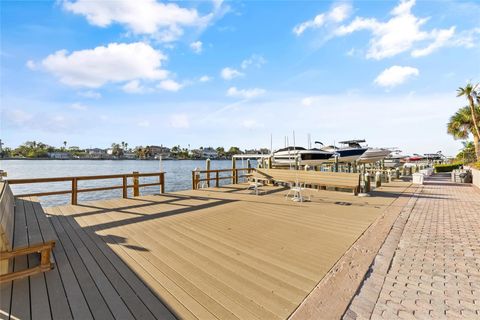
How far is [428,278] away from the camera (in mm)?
2984

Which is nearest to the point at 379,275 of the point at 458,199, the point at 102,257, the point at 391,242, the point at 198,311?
the point at 391,242

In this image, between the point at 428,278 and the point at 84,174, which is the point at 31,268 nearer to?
the point at 428,278

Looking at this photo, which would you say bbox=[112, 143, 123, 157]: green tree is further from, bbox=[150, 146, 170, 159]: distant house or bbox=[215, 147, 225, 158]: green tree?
bbox=[215, 147, 225, 158]: green tree

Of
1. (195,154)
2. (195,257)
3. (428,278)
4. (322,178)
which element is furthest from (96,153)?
(428,278)

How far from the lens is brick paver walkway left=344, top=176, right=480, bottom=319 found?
2328 mm

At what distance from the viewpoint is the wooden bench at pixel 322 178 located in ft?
29.1

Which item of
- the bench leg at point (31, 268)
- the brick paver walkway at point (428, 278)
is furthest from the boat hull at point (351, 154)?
the bench leg at point (31, 268)

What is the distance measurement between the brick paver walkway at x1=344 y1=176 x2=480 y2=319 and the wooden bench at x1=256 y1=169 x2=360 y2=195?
3.43 metres

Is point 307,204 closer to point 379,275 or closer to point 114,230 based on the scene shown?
point 379,275

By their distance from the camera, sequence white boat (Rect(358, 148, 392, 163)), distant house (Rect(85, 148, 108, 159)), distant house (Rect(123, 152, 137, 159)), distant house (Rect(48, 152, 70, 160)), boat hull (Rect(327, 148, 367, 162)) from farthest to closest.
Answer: distant house (Rect(123, 152, 137, 159)), distant house (Rect(85, 148, 108, 159)), distant house (Rect(48, 152, 70, 160)), white boat (Rect(358, 148, 392, 163)), boat hull (Rect(327, 148, 367, 162))

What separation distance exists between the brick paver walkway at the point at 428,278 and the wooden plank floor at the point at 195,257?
66 centimetres

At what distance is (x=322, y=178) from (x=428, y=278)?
21.5 feet

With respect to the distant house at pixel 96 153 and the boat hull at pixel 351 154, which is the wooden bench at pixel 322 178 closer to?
the boat hull at pixel 351 154

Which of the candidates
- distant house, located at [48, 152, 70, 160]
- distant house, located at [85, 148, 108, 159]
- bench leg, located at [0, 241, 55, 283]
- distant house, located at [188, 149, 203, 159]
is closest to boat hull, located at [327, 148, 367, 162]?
bench leg, located at [0, 241, 55, 283]
